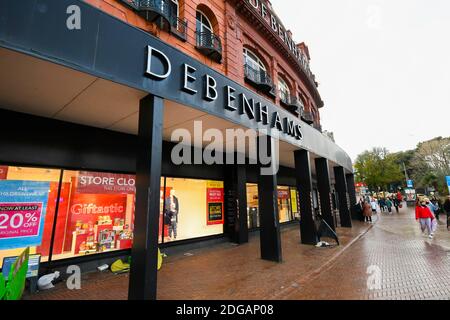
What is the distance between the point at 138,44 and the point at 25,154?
3980mm

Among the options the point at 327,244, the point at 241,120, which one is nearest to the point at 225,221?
the point at 327,244

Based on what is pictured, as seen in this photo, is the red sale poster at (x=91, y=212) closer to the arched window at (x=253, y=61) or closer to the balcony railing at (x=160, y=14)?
the balcony railing at (x=160, y=14)

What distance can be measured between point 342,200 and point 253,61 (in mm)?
10686

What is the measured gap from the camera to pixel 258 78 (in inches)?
482

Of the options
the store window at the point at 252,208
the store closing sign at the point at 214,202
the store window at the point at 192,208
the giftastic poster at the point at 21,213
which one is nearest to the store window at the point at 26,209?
the giftastic poster at the point at 21,213

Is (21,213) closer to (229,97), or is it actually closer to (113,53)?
(113,53)

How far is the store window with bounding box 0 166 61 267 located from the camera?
207 inches

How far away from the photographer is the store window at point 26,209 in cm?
A: 527

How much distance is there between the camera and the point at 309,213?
9594 millimetres

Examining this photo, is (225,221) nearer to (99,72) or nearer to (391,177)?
(99,72)

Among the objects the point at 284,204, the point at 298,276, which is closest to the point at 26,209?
the point at 298,276

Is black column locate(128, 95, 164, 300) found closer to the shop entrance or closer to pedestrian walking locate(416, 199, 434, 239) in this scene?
the shop entrance

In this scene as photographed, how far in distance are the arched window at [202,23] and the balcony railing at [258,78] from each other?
241 centimetres

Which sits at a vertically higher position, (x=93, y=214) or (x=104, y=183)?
(x=104, y=183)
